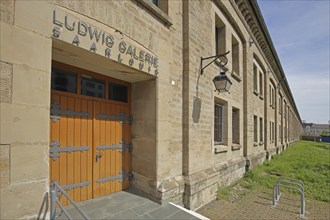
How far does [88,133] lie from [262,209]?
5.23 metres

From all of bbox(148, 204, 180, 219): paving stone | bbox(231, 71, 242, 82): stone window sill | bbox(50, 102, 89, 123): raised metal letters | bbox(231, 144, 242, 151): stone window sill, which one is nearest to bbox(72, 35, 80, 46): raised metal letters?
bbox(50, 102, 89, 123): raised metal letters

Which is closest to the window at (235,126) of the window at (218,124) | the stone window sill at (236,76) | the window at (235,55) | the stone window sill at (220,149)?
the stone window sill at (236,76)

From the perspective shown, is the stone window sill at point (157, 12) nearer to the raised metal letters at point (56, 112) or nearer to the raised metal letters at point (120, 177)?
the raised metal letters at point (56, 112)

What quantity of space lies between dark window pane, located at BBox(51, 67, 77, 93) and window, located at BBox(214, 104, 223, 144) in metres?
5.44

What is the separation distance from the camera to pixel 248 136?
11.3 m

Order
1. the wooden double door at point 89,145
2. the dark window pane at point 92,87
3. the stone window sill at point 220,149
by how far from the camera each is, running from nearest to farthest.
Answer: the wooden double door at point 89,145
the dark window pane at point 92,87
the stone window sill at point 220,149

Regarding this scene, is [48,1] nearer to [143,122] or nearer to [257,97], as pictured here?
[143,122]

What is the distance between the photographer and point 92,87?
433 cm

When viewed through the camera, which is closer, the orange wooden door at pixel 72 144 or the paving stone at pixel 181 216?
the orange wooden door at pixel 72 144

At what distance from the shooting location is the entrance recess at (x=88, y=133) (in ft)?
12.2

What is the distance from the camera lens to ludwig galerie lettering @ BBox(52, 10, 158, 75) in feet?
9.89

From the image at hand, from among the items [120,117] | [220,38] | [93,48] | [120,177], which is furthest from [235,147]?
[93,48]

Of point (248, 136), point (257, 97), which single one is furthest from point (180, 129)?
point (257, 97)

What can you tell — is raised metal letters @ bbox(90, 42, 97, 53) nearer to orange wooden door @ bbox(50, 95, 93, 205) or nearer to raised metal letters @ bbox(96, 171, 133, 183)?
orange wooden door @ bbox(50, 95, 93, 205)
